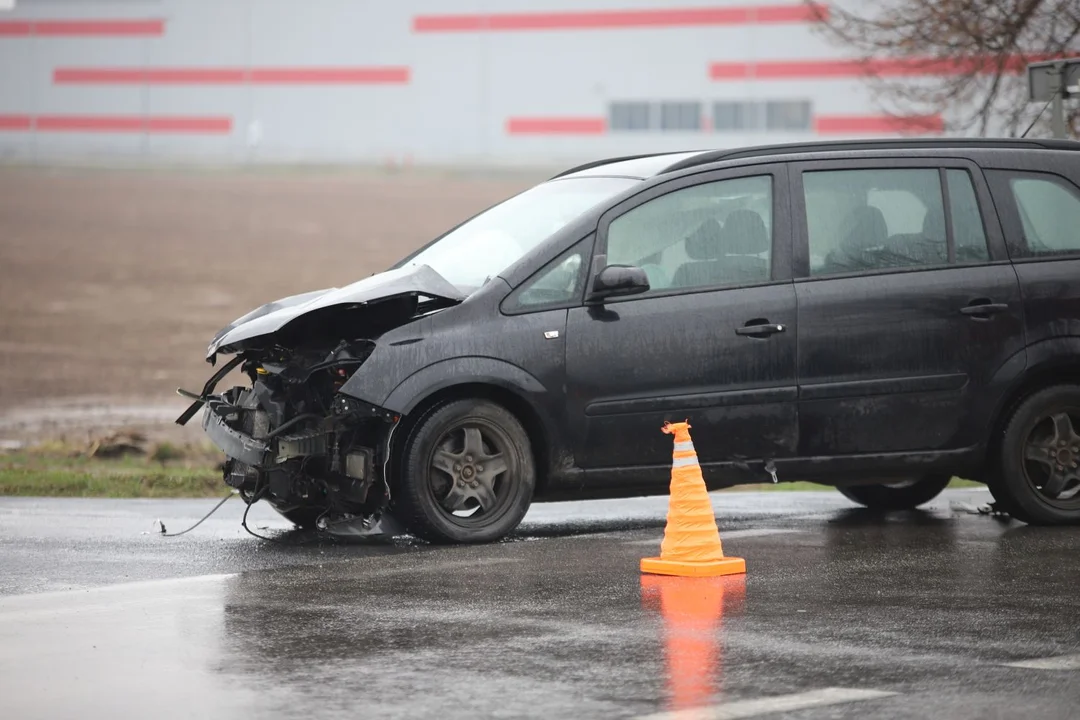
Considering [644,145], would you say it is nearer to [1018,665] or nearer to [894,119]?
[894,119]

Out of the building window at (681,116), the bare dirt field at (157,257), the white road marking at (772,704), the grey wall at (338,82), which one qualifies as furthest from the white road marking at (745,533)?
the building window at (681,116)

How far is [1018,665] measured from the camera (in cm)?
594

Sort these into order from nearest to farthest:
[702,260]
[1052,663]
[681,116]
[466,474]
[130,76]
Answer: [1052,663] → [466,474] → [702,260] → [681,116] → [130,76]

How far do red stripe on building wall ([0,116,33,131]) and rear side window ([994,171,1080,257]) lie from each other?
63339mm

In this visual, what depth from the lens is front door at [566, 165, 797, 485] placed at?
9008 mm

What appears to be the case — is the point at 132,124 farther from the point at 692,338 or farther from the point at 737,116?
the point at 692,338

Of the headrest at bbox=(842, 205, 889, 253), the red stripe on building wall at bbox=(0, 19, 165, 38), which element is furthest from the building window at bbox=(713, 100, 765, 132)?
the headrest at bbox=(842, 205, 889, 253)

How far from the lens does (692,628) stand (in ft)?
21.8

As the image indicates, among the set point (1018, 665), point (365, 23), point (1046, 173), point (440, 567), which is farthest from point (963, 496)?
point (365, 23)

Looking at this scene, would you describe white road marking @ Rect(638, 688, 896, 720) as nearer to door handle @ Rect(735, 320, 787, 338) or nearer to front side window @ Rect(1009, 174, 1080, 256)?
door handle @ Rect(735, 320, 787, 338)

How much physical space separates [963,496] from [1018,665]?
5752 millimetres

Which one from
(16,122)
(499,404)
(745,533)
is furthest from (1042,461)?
(16,122)

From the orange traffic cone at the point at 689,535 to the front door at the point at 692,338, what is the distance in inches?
36.9

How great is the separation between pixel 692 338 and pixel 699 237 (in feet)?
1.79
